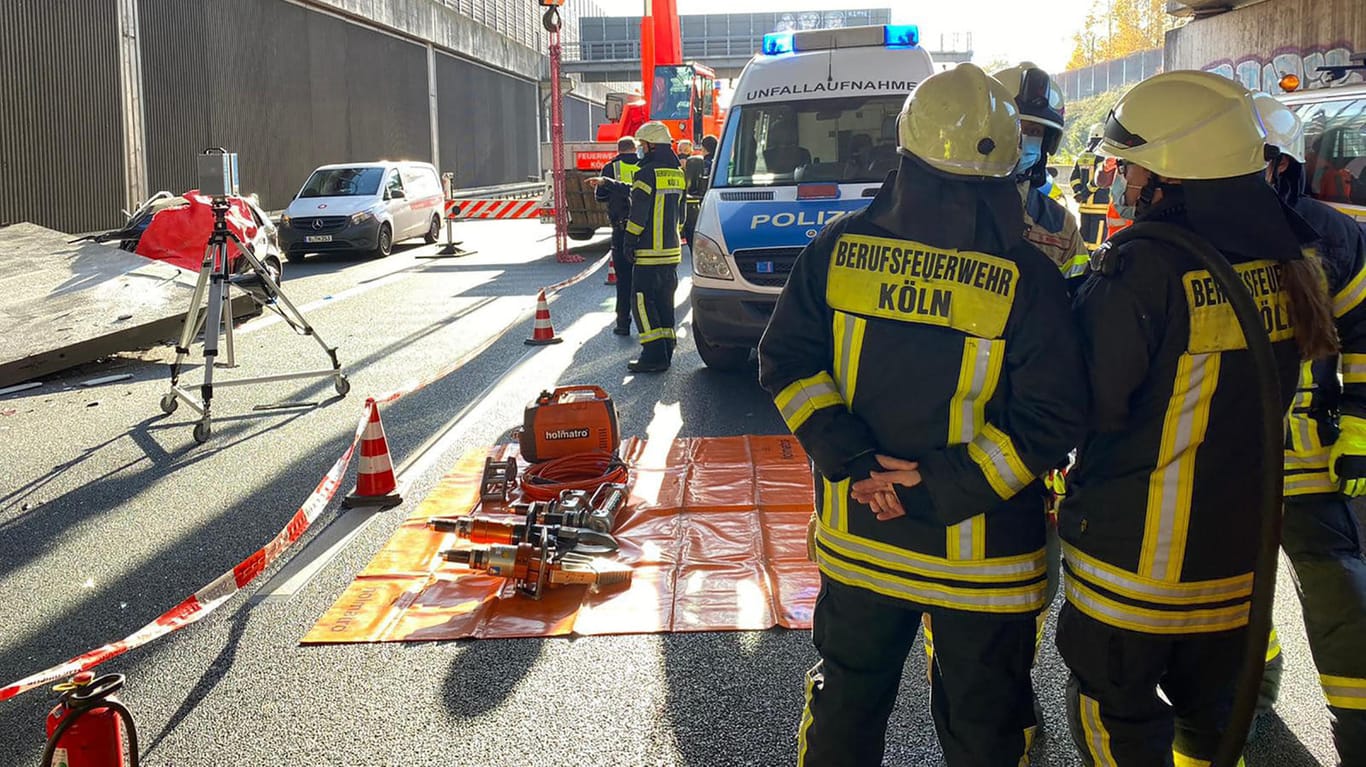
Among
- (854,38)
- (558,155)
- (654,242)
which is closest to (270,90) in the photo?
(558,155)

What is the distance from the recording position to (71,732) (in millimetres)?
2836

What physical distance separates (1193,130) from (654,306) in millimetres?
7389

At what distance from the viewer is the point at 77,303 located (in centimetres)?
1103

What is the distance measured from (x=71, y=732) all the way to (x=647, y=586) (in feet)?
8.58

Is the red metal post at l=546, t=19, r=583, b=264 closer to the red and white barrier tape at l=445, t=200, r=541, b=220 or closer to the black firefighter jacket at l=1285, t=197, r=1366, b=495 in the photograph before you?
the red and white barrier tape at l=445, t=200, r=541, b=220

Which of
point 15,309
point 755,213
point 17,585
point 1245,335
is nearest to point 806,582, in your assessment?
point 1245,335

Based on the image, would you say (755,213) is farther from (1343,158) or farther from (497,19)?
(497,19)

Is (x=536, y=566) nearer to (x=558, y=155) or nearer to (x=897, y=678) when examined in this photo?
(x=897, y=678)

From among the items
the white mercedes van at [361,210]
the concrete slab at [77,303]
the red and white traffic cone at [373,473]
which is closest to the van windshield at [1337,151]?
the red and white traffic cone at [373,473]

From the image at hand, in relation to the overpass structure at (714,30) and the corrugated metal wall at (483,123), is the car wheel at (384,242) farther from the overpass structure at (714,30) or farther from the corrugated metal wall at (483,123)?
the overpass structure at (714,30)

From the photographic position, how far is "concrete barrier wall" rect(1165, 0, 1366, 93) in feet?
52.3

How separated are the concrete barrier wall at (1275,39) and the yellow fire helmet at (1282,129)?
12.0 meters

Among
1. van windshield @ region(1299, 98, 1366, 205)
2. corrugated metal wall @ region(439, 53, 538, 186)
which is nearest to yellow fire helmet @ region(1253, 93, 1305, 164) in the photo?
van windshield @ region(1299, 98, 1366, 205)

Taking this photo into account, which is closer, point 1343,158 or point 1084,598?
point 1084,598
